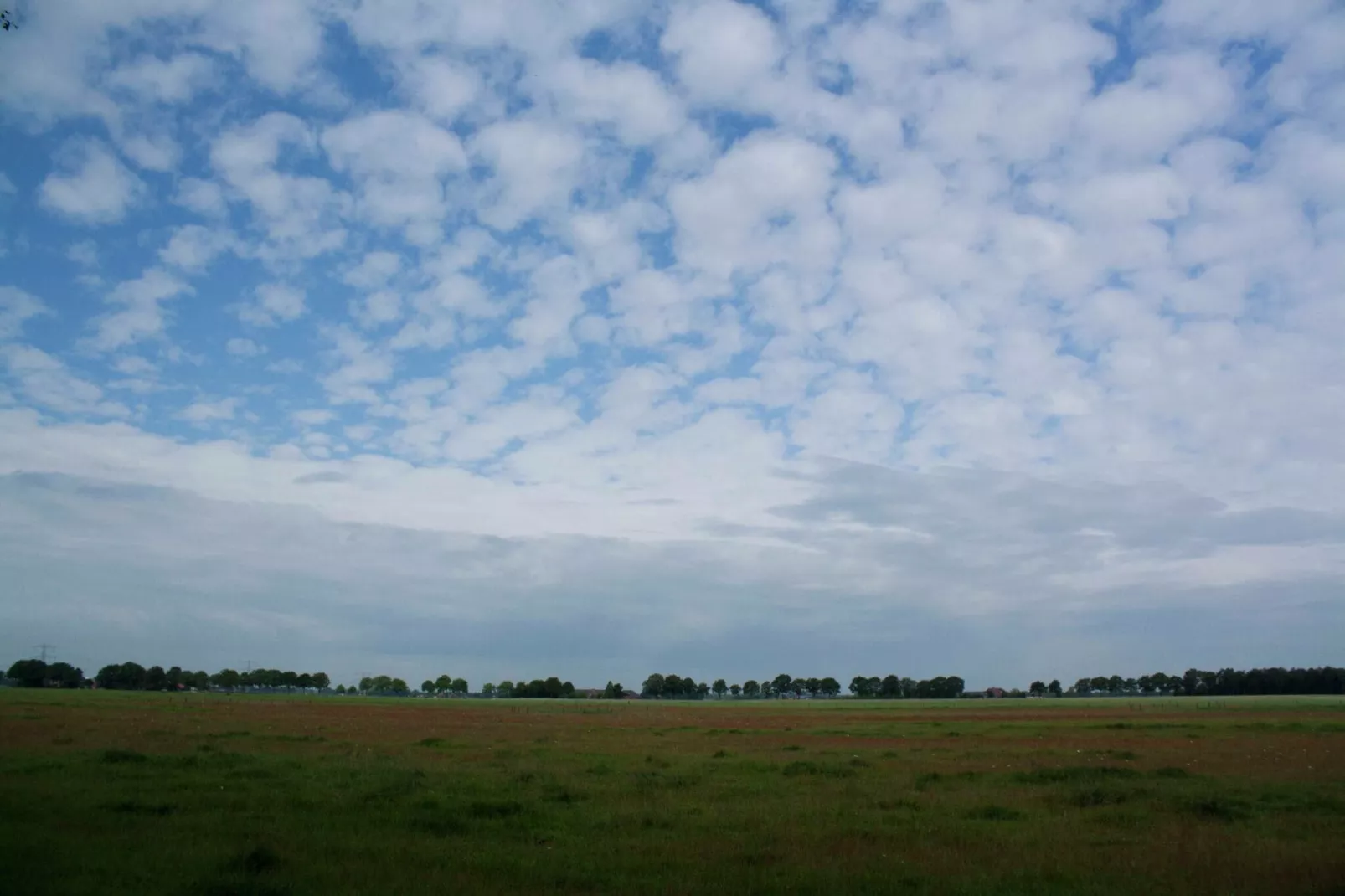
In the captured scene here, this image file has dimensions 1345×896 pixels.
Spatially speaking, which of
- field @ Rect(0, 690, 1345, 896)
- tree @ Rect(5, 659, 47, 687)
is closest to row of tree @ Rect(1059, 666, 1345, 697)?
field @ Rect(0, 690, 1345, 896)

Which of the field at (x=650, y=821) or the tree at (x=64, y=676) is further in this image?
the tree at (x=64, y=676)

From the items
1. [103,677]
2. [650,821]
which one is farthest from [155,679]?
[650,821]

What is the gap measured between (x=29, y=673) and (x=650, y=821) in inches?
6640

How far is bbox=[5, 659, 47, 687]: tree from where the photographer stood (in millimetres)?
145125

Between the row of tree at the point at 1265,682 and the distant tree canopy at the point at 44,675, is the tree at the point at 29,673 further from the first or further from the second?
the row of tree at the point at 1265,682

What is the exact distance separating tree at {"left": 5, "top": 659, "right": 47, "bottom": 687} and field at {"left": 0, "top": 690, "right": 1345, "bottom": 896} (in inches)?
5599

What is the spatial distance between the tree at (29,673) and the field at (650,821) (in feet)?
467

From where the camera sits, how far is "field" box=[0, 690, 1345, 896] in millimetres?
11711

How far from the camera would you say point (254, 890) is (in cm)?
1068

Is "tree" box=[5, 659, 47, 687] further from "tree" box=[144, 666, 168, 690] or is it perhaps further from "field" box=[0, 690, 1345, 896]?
"field" box=[0, 690, 1345, 896]

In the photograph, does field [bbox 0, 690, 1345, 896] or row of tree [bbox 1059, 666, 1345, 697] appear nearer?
field [bbox 0, 690, 1345, 896]

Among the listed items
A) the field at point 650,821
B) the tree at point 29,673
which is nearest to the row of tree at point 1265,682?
the field at point 650,821

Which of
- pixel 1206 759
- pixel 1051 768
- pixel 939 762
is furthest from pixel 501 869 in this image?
pixel 1206 759

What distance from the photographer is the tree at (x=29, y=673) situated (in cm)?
14512
